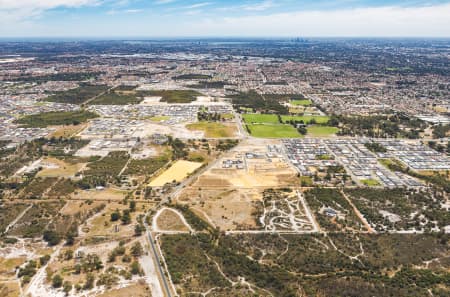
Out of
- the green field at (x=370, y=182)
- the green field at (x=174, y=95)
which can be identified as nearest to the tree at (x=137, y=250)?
the green field at (x=370, y=182)

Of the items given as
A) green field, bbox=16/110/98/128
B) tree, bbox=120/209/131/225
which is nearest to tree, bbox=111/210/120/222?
tree, bbox=120/209/131/225

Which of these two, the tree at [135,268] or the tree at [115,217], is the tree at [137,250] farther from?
the tree at [115,217]

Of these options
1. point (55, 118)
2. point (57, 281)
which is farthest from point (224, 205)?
point (55, 118)

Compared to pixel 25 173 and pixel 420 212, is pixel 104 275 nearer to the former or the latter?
pixel 25 173

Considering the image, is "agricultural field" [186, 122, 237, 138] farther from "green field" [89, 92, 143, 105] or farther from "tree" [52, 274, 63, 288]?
"tree" [52, 274, 63, 288]

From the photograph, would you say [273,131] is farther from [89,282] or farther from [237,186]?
[89,282]
